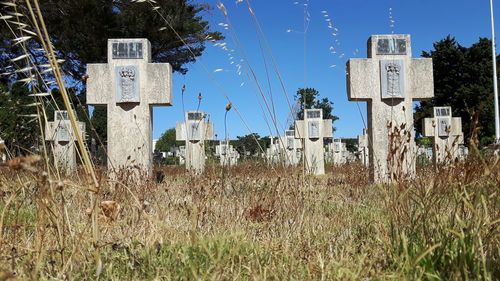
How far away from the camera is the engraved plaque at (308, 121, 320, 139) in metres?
13.6

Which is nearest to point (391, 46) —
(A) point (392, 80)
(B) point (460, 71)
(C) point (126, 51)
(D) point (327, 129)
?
(A) point (392, 80)

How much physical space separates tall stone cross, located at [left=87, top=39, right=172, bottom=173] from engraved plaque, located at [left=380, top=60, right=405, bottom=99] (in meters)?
2.82

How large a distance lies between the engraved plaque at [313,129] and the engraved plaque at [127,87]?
743 cm

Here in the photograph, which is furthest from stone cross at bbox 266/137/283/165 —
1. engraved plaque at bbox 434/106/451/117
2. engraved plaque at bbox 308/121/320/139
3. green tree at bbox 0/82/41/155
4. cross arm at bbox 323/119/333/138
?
engraved plaque at bbox 434/106/451/117

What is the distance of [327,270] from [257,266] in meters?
0.26

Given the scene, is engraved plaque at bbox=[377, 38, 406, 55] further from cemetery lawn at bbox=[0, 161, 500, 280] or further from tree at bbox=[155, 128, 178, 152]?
tree at bbox=[155, 128, 178, 152]

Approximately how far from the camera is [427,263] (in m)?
1.67

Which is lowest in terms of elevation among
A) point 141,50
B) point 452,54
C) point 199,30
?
point 141,50

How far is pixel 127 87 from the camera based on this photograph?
684 cm

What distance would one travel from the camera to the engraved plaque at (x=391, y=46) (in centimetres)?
707

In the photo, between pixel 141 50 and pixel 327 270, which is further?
pixel 141 50

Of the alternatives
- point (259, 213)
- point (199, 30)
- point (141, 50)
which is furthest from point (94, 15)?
point (259, 213)

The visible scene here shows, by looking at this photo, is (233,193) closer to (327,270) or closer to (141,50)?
(327,270)

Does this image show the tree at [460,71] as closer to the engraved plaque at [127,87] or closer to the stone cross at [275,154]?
the engraved plaque at [127,87]
